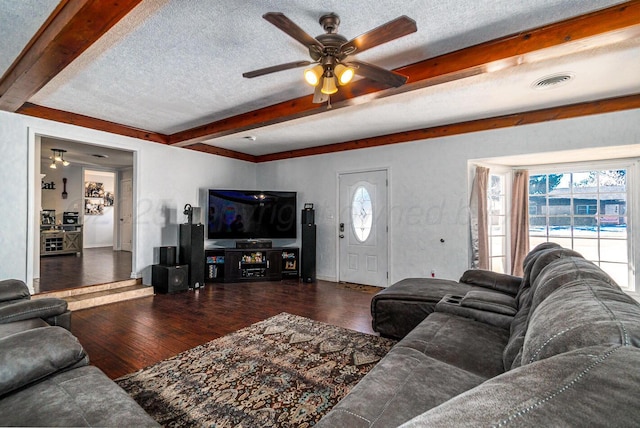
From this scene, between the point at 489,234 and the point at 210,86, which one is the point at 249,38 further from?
the point at 489,234

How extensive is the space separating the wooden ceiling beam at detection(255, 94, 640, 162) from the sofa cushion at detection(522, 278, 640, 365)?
3268mm

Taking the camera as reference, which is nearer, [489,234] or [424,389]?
[424,389]

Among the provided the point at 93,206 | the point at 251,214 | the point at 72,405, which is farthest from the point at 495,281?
the point at 93,206

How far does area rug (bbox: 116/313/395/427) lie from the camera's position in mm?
1835

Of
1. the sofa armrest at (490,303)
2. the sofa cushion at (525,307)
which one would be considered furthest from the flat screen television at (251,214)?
the sofa cushion at (525,307)

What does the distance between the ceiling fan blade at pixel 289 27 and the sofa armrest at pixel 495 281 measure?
8.47ft

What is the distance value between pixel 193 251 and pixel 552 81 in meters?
5.21

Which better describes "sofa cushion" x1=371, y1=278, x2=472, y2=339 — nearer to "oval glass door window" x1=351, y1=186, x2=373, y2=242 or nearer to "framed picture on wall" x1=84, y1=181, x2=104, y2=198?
"oval glass door window" x1=351, y1=186, x2=373, y2=242

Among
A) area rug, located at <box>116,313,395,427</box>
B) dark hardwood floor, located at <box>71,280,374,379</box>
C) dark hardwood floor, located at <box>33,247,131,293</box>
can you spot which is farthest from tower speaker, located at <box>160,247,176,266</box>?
area rug, located at <box>116,313,395,427</box>

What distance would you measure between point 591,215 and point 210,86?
5.11 meters

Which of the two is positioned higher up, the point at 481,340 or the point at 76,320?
the point at 481,340

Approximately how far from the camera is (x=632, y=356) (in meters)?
0.63

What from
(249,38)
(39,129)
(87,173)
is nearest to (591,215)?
(249,38)

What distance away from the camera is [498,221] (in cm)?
469
